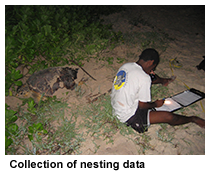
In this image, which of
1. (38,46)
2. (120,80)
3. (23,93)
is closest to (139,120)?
(120,80)

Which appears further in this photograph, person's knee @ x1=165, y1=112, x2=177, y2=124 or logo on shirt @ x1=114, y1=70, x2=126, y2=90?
person's knee @ x1=165, y1=112, x2=177, y2=124

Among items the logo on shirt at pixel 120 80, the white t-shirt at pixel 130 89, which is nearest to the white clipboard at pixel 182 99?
the white t-shirt at pixel 130 89

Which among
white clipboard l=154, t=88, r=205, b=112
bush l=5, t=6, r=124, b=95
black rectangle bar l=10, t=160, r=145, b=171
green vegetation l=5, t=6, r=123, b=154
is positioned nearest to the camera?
black rectangle bar l=10, t=160, r=145, b=171

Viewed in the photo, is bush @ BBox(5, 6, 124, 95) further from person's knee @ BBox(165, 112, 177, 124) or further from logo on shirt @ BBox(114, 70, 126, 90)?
person's knee @ BBox(165, 112, 177, 124)

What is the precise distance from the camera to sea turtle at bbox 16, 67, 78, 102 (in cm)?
322

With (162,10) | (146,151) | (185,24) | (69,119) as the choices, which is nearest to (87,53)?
(69,119)

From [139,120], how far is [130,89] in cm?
57

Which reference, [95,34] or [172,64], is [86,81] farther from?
[172,64]

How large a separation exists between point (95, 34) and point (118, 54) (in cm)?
123

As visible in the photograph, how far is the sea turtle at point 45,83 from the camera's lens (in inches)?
127

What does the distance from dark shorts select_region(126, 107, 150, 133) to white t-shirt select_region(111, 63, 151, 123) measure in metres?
0.07

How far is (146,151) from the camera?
220 centimetres

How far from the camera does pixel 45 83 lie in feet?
10.7

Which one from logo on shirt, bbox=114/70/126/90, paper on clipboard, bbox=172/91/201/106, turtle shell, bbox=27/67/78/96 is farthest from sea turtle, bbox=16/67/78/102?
paper on clipboard, bbox=172/91/201/106
